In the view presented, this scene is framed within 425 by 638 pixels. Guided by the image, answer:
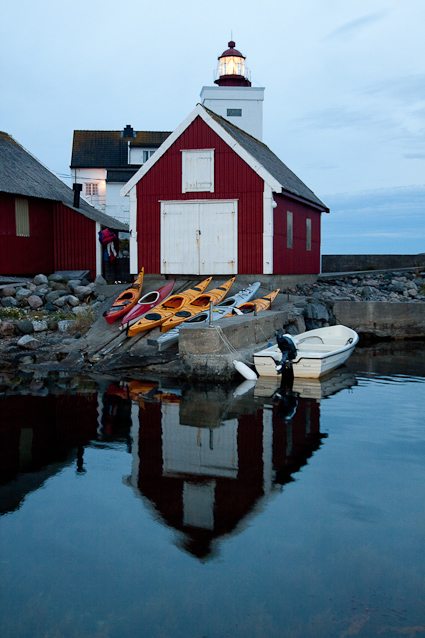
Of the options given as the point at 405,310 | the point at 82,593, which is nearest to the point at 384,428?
the point at 82,593

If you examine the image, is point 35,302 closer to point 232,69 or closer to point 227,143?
point 227,143

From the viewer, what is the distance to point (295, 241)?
24.4 metres

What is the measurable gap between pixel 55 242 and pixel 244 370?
43.9 feet

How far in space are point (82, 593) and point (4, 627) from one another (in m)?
0.69

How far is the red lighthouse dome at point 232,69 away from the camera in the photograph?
45719 mm

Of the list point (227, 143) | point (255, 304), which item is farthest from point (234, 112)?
point (255, 304)

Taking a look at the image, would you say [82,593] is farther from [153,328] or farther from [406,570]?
[153,328]

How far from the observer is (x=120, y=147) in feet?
173

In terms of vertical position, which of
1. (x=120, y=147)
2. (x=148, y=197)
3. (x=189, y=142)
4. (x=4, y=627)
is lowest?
(x=4, y=627)

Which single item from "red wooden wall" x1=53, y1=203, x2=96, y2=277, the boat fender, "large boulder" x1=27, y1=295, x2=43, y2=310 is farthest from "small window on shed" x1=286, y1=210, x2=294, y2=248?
the boat fender

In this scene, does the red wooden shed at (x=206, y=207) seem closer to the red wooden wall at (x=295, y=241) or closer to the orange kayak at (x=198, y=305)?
the red wooden wall at (x=295, y=241)

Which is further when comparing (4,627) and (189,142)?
(189,142)

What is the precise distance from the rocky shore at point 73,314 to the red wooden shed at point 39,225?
134 centimetres

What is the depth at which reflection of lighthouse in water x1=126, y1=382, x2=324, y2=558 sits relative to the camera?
23.5 ft
